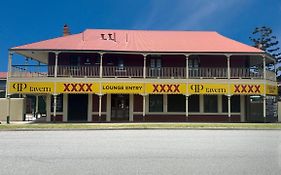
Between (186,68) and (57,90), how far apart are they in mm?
10128

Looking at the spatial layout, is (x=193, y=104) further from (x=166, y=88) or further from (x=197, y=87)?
(x=166, y=88)

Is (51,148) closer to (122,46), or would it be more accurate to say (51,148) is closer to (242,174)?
(242,174)

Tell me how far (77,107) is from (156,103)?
6503 millimetres

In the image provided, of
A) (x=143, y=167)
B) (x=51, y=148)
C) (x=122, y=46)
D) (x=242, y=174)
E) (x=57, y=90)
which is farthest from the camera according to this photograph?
(x=122, y=46)

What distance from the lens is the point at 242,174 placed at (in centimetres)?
709

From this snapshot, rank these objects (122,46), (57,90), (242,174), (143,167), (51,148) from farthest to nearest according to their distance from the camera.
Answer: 1. (122,46)
2. (57,90)
3. (51,148)
4. (143,167)
5. (242,174)

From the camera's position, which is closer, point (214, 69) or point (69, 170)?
point (69, 170)

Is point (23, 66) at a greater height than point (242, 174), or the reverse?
point (23, 66)

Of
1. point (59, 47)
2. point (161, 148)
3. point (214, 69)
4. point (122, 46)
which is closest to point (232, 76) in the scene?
point (214, 69)

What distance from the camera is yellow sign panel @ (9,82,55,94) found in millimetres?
25438

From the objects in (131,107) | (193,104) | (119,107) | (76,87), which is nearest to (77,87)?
(76,87)

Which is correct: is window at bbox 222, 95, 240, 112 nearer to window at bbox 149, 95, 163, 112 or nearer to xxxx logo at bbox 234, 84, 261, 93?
xxxx logo at bbox 234, 84, 261, 93

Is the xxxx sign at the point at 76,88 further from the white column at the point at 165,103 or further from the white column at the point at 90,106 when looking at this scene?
the white column at the point at 165,103

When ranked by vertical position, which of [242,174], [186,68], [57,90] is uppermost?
[186,68]
